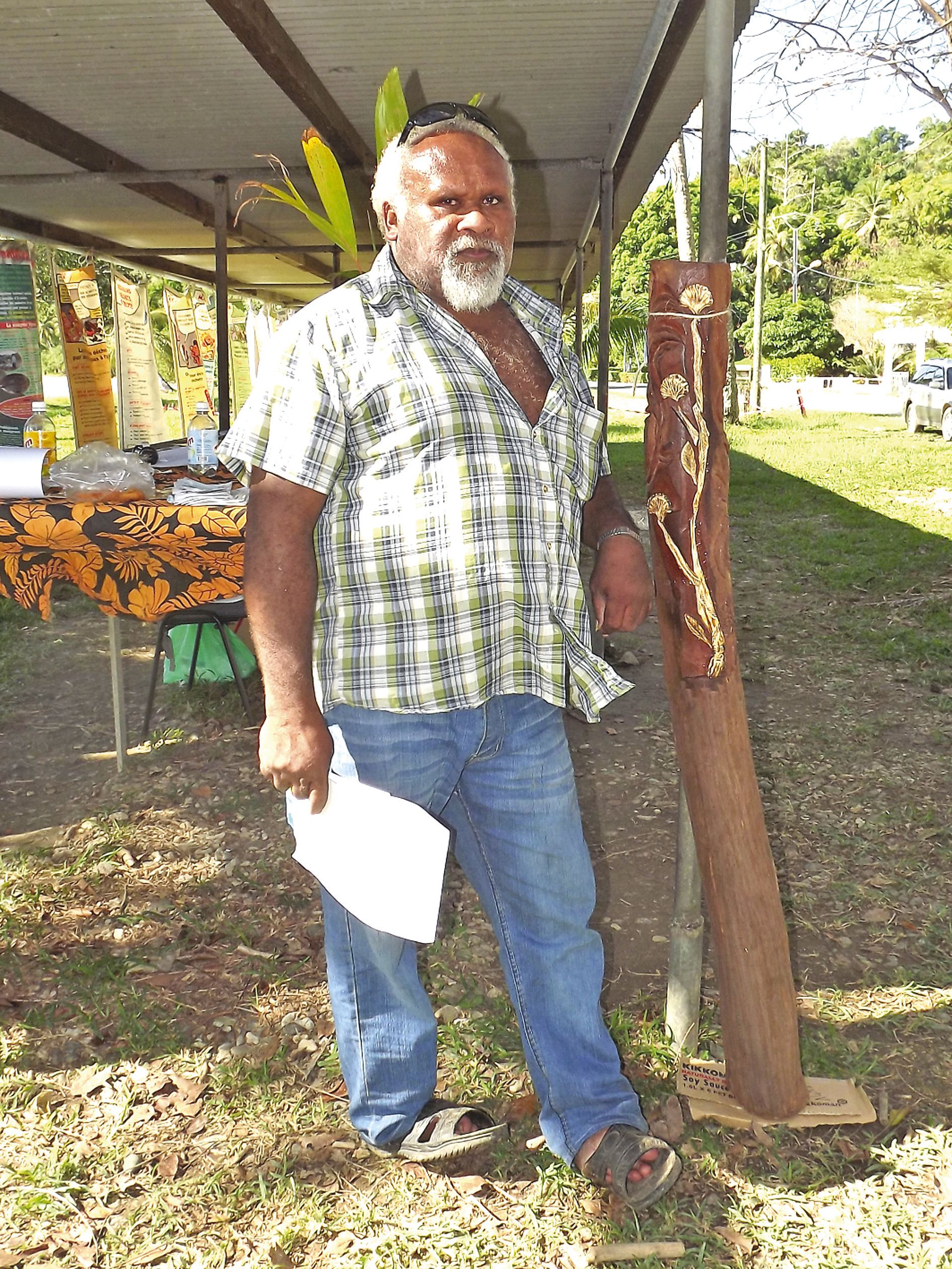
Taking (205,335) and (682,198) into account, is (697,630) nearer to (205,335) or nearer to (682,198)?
(205,335)

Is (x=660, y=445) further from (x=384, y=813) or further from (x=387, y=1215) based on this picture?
(x=387, y=1215)

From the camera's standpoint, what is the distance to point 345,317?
1822 millimetres

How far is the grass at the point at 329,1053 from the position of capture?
2.09m

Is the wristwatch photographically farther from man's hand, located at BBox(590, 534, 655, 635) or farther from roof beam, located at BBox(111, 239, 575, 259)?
roof beam, located at BBox(111, 239, 575, 259)

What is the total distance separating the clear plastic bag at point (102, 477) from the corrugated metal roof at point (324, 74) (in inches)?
58.0

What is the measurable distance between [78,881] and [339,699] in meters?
2.04

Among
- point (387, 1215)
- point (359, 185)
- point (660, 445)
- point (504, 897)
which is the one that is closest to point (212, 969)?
point (387, 1215)

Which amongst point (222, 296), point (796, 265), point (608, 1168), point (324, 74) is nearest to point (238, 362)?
point (222, 296)

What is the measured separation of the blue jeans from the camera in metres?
1.93

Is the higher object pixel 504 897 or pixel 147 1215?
pixel 504 897

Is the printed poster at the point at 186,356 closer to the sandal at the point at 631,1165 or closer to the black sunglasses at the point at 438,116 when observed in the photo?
the black sunglasses at the point at 438,116

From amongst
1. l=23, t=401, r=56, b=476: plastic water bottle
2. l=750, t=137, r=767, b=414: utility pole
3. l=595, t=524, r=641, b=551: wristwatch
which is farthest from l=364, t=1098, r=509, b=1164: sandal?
l=750, t=137, r=767, b=414: utility pole

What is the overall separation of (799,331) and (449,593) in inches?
1770

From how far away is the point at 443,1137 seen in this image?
2.23 metres
